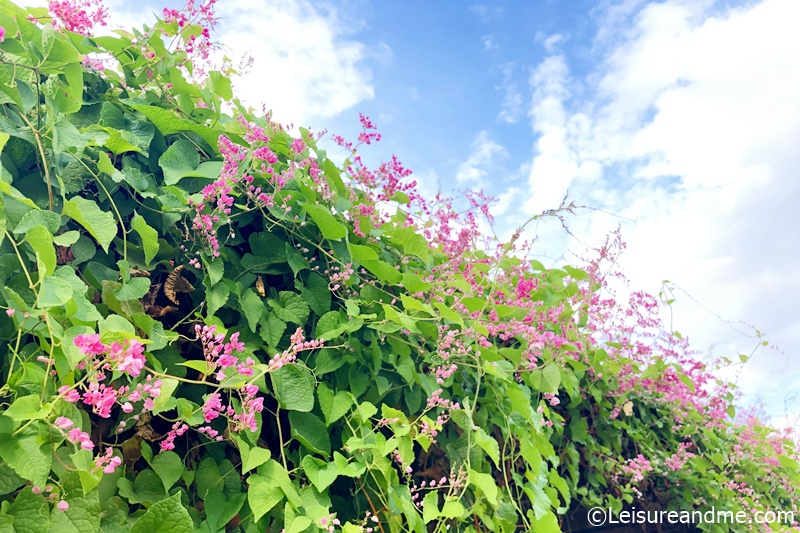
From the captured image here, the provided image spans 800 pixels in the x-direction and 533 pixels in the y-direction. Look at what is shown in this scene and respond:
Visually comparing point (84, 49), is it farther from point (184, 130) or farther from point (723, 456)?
point (723, 456)

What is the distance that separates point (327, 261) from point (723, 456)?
3114 millimetres

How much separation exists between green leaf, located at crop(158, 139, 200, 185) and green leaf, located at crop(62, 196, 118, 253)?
0.19 meters

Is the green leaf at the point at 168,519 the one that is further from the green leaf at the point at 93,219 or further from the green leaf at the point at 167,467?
the green leaf at the point at 93,219

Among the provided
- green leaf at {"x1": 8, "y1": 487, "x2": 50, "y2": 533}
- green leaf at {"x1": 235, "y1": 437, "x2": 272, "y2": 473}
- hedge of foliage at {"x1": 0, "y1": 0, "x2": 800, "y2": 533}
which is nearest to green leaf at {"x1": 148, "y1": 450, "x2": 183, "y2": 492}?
hedge of foliage at {"x1": 0, "y1": 0, "x2": 800, "y2": 533}

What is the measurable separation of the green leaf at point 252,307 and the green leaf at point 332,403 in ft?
0.76

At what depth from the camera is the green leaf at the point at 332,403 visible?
4.25 feet

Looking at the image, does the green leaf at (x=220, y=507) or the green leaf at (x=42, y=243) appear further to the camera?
the green leaf at (x=220, y=507)

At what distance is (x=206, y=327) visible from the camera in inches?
41.9

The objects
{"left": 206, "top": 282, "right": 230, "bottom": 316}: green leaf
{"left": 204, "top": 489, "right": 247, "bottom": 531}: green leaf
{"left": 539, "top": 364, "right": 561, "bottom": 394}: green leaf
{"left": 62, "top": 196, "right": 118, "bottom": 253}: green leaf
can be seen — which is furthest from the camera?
{"left": 539, "top": 364, "right": 561, "bottom": 394}: green leaf

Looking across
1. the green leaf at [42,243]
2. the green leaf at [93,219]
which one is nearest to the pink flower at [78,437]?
the green leaf at [42,243]

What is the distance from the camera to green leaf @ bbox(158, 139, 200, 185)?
1.25 m

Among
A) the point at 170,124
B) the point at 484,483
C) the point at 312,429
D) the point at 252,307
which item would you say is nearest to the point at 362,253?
the point at 252,307

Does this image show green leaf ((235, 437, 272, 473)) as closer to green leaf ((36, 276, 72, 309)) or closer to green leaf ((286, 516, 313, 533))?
green leaf ((286, 516, 313, 533))

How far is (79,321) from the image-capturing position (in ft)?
3.06
